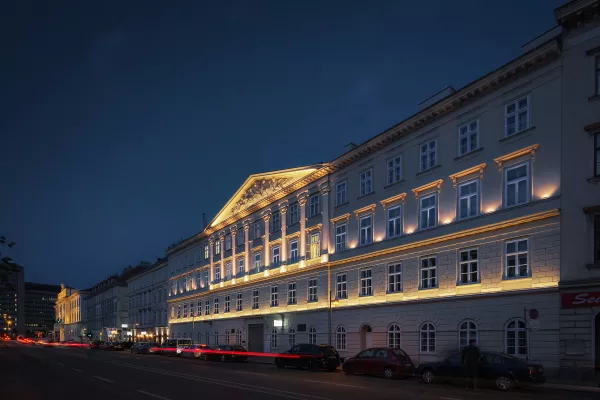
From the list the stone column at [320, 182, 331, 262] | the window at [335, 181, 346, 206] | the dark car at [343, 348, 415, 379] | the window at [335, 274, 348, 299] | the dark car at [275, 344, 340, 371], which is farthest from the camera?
the stone column at [320, 182, 331, 262]

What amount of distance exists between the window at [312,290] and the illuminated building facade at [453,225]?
296mm

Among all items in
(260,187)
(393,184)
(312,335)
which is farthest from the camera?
(260,187)

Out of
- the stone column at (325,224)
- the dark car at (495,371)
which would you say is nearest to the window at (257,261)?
the stone column at (325,224)

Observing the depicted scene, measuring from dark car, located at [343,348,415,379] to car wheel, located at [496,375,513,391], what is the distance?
5.75 metres

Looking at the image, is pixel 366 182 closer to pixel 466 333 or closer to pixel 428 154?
pixel 428 154

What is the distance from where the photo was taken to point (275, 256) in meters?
53.4

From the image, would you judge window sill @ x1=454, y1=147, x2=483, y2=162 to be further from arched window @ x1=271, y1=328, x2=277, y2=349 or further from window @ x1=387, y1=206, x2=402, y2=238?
arched window @ x1=271, y1=328, x2=277, y2=349

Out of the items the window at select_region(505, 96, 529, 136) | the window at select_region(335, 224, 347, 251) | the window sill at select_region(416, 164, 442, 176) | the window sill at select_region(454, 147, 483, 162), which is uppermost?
the window at select_region(505, 96, 529, 136)

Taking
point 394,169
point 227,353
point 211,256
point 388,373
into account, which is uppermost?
point 394,169

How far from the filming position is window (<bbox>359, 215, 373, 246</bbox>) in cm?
3953

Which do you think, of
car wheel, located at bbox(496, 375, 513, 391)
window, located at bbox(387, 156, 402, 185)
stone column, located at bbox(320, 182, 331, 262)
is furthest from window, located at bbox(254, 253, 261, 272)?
car wheel, located at bbox(496, 375, 513, 391)

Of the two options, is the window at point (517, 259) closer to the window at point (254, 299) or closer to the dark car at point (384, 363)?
the dark car at point (384, 363)

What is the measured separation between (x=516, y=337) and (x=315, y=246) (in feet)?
69.8

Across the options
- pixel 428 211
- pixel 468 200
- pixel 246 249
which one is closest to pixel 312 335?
pixel 428 211
